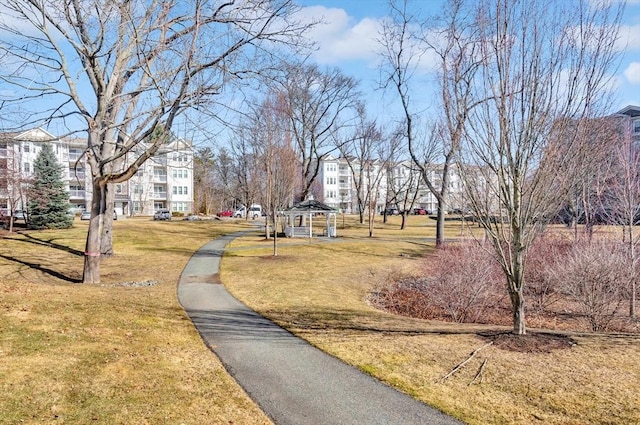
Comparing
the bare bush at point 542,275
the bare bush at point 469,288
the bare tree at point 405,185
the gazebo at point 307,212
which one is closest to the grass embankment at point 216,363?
the bare bush at point 469,288

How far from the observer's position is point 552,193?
720 centimetres

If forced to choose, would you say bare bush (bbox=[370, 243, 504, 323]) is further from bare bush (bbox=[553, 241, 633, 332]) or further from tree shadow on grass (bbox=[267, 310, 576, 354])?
tree shadow on grass (bbox=[267, 310, 576, 354])

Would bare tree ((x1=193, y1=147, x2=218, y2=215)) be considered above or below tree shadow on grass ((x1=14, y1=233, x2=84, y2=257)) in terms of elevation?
above

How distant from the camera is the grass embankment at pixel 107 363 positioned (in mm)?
4941

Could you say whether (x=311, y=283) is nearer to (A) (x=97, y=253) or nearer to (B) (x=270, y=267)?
(B) (x=270, y=267)

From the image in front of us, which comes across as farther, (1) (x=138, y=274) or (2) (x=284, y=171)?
(2) (x=284, y=171)

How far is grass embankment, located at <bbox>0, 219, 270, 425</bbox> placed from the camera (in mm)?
4941

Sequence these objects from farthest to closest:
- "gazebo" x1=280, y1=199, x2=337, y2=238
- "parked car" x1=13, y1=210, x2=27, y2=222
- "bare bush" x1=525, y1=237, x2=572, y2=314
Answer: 1. "parked car" x1=13, y1=210, x2=27, y2=222
2. "gazebo" x1=280, y1=199, x2=337, y2=238
3. "bare bush" x1=525, y1=237, x2=572, y2=314

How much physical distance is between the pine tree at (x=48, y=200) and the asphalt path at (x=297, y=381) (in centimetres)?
2753

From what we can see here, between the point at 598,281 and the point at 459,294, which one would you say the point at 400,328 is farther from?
the point at 598,281

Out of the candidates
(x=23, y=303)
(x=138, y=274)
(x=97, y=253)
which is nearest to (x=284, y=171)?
(x=138, y=274)

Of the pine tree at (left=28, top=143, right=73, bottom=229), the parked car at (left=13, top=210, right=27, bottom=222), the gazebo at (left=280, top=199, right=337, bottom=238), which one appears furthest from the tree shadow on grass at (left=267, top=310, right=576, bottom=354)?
the parked car at (left=13, top=210, right=27, bottom=222)

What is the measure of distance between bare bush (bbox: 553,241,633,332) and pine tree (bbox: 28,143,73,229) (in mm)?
31868

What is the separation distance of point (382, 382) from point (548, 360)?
8.96 ft
